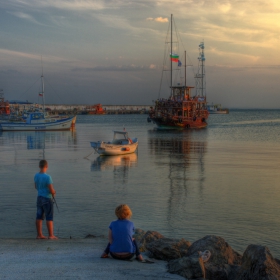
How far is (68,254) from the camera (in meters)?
7.74

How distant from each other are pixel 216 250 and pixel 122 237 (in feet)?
5.76

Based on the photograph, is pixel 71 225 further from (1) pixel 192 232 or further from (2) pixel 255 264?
(2) pixel 255 264

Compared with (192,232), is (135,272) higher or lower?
higher

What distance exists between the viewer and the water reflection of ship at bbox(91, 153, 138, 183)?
24.5m

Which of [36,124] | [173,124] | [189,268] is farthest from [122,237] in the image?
[173,124]

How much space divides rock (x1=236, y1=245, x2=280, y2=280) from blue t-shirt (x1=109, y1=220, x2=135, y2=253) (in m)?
1.80

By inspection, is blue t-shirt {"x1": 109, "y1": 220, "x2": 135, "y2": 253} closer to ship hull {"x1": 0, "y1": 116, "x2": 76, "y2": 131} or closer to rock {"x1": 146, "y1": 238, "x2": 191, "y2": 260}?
rock {"x1": 146, "y1": 238, "x2": 191, "y2": 260}

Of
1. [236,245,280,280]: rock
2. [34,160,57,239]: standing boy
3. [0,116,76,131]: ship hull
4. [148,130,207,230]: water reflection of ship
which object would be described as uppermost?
[34,160,57,239]: standing boy

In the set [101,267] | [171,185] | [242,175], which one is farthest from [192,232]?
[242,175]

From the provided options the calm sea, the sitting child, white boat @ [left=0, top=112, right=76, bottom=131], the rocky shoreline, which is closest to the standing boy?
the rocky shoreline

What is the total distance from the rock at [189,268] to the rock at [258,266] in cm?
57

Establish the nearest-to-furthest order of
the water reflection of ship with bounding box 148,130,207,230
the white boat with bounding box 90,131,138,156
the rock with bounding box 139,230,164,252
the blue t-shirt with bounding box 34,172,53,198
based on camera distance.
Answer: the rock with bounding box 139,230,164,252, the blue t-shirt with bounding box 34,172,53,198, the water reflection of ship with bounding box 148,130,207,230, the white boat with bounding box 90,131,138,156

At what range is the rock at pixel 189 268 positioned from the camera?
676 centimetres

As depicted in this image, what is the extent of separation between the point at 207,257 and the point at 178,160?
2279 centimetres
